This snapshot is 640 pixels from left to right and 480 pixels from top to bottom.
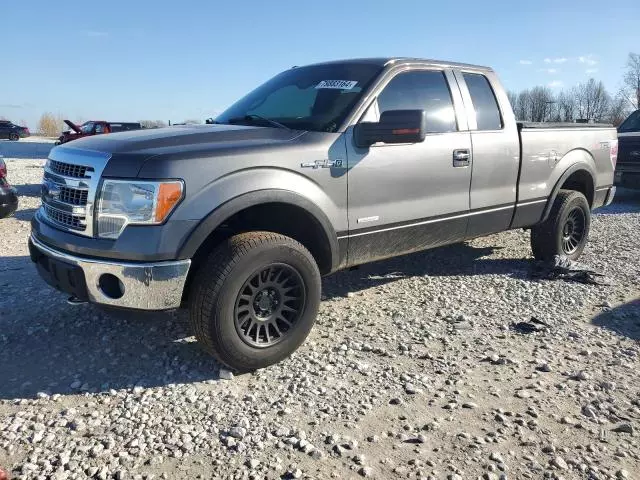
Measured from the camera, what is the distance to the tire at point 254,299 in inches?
125

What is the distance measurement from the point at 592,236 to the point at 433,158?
4.55m

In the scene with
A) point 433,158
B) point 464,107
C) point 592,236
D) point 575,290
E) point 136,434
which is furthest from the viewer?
point 592,236

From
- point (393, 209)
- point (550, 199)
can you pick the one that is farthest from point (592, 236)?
point (393, 209)

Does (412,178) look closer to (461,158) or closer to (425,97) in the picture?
(461,158)

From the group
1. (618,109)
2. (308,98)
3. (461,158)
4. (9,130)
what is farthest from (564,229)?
(618,109)

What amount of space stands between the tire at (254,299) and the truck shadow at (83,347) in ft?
0.96

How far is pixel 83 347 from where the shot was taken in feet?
12.3

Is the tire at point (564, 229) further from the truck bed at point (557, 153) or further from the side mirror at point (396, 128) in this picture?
the side mirror at point (396, 128)

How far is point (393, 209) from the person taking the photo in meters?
4.11

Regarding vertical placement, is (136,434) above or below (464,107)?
below

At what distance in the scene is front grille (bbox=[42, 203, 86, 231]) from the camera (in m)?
3.17

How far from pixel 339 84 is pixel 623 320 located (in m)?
2.96

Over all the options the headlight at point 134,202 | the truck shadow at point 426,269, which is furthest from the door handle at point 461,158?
the headlight at point 134,202

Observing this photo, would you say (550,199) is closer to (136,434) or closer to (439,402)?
(439,402)
